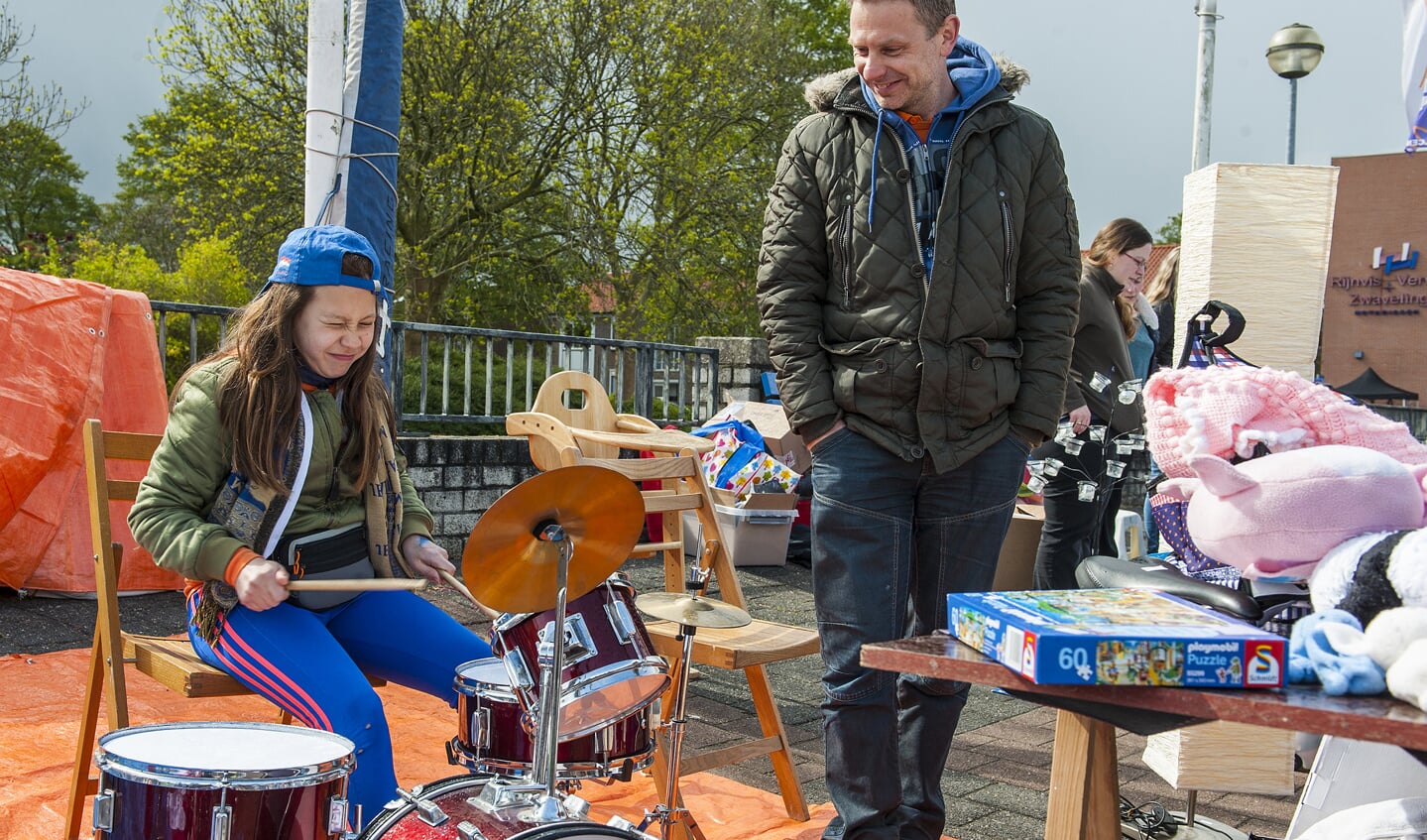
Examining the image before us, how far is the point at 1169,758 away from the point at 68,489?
4.87 m

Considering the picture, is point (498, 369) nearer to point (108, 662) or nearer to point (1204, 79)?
point (108, 662)

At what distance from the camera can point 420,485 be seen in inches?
278

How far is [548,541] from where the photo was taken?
7.24ft

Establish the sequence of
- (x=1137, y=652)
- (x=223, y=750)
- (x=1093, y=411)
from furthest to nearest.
Answer: 1. (x=1093, y=411)
2. (x=223, y=750)
3. (x=1137, y=652)

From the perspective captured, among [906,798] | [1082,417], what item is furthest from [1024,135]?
[1082,417]

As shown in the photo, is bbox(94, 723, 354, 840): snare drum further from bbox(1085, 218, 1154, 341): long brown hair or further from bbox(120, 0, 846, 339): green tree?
bbox(120, 0, 846, 339): green tree

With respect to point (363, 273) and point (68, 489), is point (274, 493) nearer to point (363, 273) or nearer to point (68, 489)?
point (363, 273)

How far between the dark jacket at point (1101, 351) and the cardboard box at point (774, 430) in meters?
2.88

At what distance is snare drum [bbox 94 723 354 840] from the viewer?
1923 mm

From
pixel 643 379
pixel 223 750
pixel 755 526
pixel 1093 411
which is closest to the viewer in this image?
pixel 223 750

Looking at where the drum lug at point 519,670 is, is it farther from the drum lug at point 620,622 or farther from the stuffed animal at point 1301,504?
the stuffed animal at point 1301,504

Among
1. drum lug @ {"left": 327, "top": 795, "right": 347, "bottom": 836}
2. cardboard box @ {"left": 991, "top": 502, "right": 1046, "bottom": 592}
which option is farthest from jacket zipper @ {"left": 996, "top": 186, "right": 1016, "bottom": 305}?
cardboard box @ {"left": 991, "top": 502, "right": 1046, "bottom": 592}

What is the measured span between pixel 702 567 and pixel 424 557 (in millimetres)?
1003

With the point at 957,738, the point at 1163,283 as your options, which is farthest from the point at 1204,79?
the point at 957,738
